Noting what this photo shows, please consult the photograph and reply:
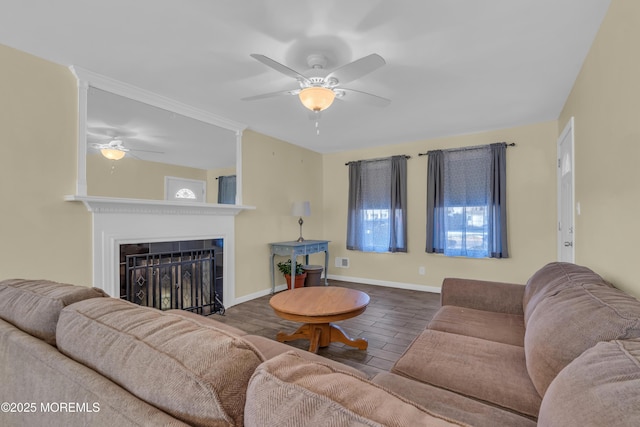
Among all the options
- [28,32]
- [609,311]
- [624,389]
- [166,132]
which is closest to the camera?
[624,389]

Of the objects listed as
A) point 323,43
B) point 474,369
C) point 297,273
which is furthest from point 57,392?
point 297,273

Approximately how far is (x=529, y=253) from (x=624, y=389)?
4.01 m

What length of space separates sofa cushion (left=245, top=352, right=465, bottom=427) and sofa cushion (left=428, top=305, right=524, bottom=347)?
1.51 m

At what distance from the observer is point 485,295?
223 cm

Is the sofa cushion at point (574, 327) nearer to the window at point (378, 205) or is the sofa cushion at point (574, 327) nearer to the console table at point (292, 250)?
the console table at point (292, 250)

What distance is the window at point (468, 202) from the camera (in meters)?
4.01

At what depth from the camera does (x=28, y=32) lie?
79.0 inches

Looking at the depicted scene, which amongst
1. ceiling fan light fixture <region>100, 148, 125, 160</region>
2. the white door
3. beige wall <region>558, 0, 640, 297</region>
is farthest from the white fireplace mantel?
the white door

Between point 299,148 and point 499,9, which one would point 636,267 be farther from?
point 299,148

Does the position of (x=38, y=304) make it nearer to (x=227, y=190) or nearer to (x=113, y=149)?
(x=113, y=149)

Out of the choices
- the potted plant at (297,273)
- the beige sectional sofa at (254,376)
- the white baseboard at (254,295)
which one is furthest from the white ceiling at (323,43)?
the white baseboard at (254,295)

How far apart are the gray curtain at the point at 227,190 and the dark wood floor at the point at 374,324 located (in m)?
1.36

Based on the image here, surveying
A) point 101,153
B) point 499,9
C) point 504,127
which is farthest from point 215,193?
point 504,127

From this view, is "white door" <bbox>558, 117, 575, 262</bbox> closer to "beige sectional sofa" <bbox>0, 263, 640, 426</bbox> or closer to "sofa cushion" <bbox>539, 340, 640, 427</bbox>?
"beige sectional sofa" <bbox>0, 263, 640, 426</bbox>
